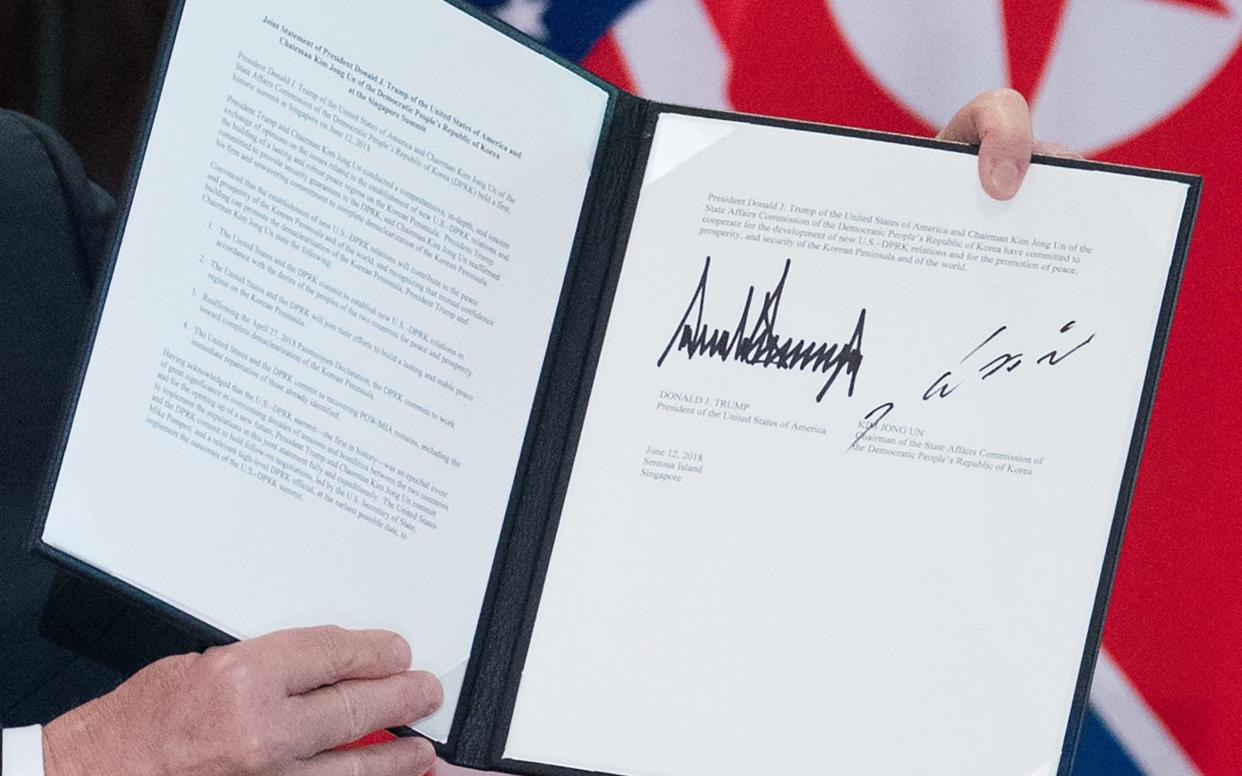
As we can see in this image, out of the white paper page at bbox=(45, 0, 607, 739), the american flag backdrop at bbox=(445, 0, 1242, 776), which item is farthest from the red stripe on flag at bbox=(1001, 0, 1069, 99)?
the white paper page at bbox=(45, 0, 607, 739)

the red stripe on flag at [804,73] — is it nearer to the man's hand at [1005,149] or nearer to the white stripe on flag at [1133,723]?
the man's hand at [1005,149]

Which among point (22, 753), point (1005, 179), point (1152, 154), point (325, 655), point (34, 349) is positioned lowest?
point (22, 753)

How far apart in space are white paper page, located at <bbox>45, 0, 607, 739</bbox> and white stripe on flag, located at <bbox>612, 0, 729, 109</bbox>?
0.50 m

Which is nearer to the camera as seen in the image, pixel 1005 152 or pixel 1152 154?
pixel 1005 152

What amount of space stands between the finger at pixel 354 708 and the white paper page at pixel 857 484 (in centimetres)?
7

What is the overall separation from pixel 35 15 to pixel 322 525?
110 cm

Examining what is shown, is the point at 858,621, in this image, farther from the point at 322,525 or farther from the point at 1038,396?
the point at 322,525

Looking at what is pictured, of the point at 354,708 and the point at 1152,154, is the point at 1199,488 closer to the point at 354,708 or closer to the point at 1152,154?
the point at 1152,154

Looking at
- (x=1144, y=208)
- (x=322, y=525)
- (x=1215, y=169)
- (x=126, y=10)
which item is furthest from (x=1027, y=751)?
(x=126, y=10)

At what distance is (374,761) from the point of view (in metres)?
0.70

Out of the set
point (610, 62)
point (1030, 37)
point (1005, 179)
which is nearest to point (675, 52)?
point (610, 62)

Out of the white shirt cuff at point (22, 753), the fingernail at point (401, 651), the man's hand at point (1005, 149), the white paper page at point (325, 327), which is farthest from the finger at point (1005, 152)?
the white shirt cuff at point (22, 753)

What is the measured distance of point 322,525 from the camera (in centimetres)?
A: 70
